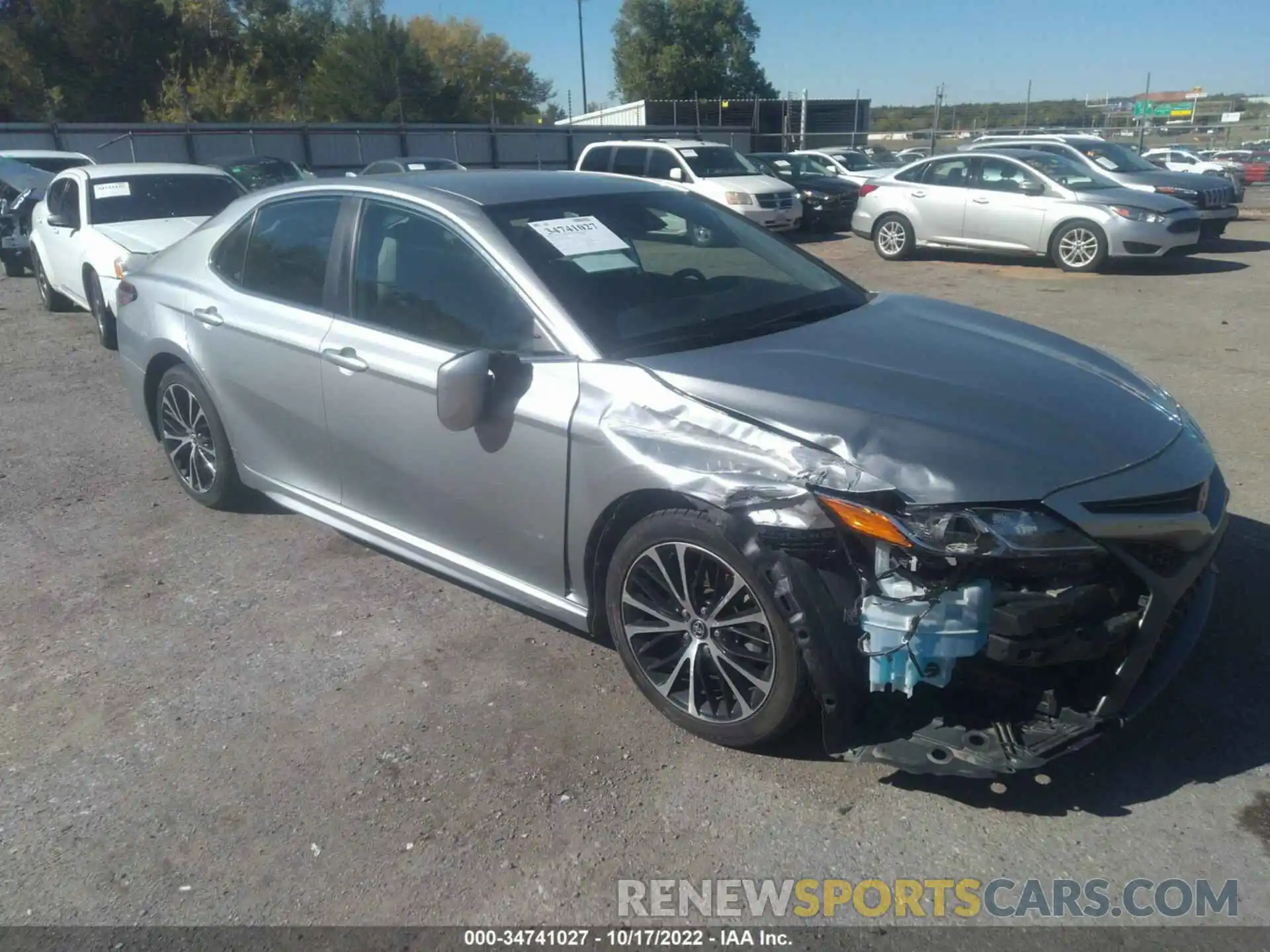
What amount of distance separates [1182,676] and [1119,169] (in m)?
14.6

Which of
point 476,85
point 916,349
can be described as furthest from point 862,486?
point 476,85

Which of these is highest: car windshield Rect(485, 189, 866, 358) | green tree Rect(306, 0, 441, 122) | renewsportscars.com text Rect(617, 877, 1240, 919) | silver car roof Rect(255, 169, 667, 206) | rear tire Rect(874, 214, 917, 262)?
green tree Rect(306, 0, 441, 122)

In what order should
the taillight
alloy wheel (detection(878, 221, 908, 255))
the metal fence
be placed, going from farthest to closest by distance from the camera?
the metal fence → alloy wheel (detection(878, 221, 908, 255)) → the taillight

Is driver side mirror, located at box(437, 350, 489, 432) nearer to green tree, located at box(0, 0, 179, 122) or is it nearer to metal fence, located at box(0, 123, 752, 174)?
metal fence, located at box(0, 123, 752, 174)

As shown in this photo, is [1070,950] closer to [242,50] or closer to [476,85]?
[242,50]

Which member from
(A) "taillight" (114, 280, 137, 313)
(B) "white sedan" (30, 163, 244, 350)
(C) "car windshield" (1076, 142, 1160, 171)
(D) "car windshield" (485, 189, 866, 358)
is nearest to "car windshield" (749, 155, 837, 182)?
(C) "car windshield" (1076, 142, 1160, 171)

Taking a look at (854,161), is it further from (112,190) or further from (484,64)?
(484,64)

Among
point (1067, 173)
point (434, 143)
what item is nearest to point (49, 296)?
point (1067, 173)

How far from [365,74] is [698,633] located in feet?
185

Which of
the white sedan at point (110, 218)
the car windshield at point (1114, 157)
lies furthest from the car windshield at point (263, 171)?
the car windshield at point (1114, 157)

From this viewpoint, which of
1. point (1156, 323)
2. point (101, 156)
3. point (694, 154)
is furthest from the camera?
point (101, 156)

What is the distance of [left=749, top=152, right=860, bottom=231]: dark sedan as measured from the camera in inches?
784

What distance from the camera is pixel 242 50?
52406mm

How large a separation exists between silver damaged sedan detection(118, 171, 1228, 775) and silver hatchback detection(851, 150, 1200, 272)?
10168mm
